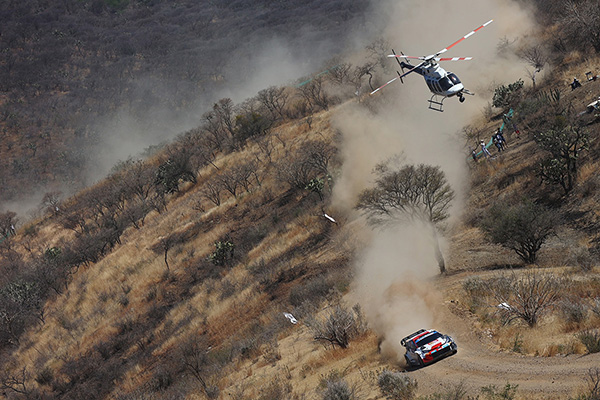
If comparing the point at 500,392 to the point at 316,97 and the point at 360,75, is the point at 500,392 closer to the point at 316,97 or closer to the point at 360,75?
the point at 360,75

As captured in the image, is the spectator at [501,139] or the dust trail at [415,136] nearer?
the dust trail at [415,136]

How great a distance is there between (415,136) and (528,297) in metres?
33.3

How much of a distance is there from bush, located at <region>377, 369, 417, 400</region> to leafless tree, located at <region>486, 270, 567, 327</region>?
5.67 m

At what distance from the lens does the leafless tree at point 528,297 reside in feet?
67.1

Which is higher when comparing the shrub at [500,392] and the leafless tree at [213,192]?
the shrub at [500,392]

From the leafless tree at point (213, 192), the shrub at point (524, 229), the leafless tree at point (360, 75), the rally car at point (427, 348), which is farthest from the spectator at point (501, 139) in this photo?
the leafless tree at point (360, 75)

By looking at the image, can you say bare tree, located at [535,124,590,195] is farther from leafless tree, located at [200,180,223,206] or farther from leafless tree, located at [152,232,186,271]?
leafless tree, located at [152,232,186,271]

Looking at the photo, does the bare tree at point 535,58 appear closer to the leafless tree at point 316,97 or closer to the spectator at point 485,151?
the spectator at point 485,151

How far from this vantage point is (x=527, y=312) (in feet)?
67.2

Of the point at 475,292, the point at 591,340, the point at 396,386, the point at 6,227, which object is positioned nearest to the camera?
the point at 591,340

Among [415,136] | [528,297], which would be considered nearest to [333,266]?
[528,297]

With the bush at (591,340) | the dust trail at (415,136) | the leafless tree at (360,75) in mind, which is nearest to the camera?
the bush at (591,340)

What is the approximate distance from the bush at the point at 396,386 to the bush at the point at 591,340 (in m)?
5.87

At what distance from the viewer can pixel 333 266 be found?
124 ft
